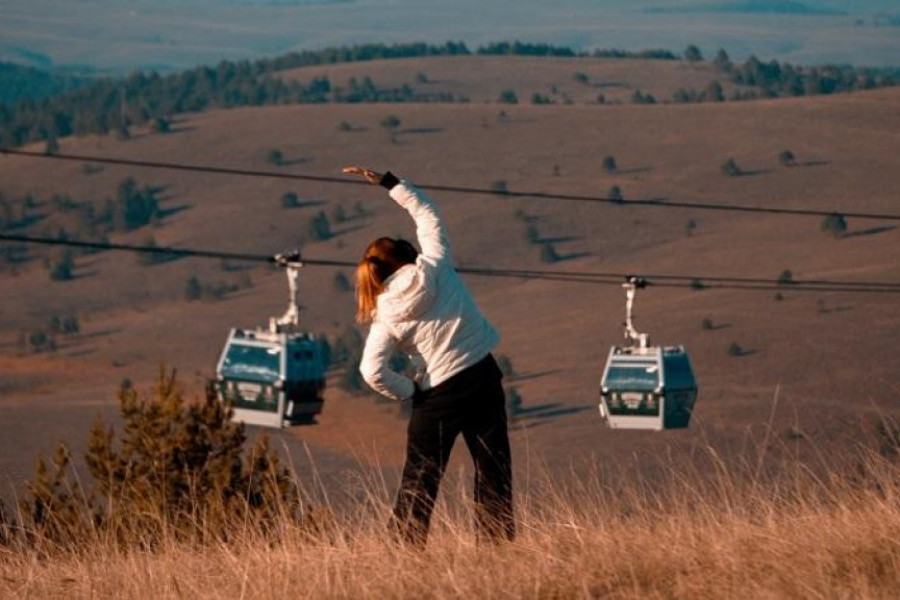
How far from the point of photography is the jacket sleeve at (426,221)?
25.6ft

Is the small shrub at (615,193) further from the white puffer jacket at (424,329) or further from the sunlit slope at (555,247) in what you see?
the white puffer jacket at (424,329)

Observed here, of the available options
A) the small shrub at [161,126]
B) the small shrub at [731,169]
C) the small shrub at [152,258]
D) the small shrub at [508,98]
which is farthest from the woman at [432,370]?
the small shrub at [508,98]

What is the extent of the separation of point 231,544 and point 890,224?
7384cm

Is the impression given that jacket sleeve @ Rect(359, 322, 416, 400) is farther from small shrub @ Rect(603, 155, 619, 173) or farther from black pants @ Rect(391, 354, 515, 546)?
small shrub @ Rect(603, 155, 619, 173)

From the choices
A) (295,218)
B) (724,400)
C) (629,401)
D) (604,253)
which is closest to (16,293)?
(295,218)

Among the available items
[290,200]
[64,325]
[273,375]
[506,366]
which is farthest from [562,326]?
[273,375]

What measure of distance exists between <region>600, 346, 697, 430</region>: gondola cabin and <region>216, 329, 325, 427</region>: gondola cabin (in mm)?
4096

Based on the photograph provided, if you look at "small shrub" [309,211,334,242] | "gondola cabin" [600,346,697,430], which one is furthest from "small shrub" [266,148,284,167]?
"gondola cabin" [600,346,697,430]

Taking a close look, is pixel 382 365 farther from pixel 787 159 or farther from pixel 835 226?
pixel 787 159

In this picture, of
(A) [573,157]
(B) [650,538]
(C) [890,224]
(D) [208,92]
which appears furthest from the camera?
(D) [208,92]

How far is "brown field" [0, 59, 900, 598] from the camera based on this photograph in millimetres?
6930

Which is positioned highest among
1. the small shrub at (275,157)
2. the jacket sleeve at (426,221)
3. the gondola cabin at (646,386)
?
the jacket sleeve at (426,221)

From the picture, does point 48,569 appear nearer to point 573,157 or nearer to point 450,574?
point 450,574

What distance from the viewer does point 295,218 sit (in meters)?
94.1
